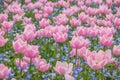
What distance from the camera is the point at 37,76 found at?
5020 mm

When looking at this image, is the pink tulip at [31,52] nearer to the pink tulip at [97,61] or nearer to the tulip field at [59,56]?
the tulip field at [59,56]

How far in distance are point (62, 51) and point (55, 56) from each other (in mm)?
287

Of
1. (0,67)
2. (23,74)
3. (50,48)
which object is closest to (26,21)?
(50,48)

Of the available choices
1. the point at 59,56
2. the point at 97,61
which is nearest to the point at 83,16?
the point at 59,56

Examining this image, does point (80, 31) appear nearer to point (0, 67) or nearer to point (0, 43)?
point (0, 43)

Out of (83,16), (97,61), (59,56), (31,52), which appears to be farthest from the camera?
(83,16)

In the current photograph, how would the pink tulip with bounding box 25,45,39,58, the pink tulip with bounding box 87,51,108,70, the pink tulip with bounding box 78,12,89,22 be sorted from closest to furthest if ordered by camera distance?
the pink tulip with bounding box 87,51,108,70 → the pink tulip with bounding box 25,45,39,58 → the pink tulip with bounding box 78,12,89,22

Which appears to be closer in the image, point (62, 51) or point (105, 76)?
point (105, 76)

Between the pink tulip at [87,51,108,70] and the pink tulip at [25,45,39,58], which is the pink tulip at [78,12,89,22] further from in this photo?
the pink tulip at [87,51,108,70]

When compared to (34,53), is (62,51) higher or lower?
lower

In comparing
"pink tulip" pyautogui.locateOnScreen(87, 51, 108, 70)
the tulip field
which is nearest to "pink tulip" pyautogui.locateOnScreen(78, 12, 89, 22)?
the tulip field

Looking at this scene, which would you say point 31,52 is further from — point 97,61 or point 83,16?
point 83,16

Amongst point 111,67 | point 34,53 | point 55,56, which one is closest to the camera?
point 34,53

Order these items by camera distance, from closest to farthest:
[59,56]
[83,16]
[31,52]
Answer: [31,52]
[59,56]
[83,16]
